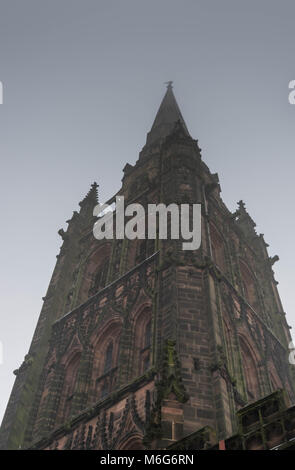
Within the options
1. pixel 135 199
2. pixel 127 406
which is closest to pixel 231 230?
pixel 135 199

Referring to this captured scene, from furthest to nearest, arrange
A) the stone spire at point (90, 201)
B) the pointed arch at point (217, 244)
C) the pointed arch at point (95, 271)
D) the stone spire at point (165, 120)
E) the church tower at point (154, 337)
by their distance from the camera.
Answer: the stone spire at point (165, 120), the stone spire at point (90, 201), the pointed arch at point (217, 244), the pointed arch at point (95, 271), the church tower at point (154, 337)

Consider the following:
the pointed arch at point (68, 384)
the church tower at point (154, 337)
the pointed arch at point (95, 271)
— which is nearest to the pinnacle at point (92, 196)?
the church tower at point (154, 337)

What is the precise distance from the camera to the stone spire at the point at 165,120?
124ft

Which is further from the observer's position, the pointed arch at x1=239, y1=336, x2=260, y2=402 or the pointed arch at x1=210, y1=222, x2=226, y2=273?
the pointed arch at x1=210, y1=222, x2=226, y2=273

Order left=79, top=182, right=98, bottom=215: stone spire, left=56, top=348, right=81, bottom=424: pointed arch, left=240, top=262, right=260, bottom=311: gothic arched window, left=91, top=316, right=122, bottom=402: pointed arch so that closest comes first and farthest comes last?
left=91, top=316, right=122, bottom=402: pointed arch < left=56, top=348, right=81, bottom=424: pointed arch < left=240, top=262, right=260, bottom=311: gothic arched window < left=79, top=182, right=98, bottom=215: stone spire

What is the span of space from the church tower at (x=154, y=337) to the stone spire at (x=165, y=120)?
6.97m

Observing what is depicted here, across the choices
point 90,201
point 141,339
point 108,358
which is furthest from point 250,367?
point 90,201

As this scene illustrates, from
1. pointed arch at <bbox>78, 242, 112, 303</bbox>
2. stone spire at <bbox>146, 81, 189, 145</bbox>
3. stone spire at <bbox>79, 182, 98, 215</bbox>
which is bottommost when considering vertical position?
pointed arch at <bbox>78, 242, 112, 303</bbox>

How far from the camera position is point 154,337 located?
1678 cm

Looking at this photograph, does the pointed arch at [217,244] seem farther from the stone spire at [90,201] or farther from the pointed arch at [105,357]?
the stone spire at [90,201]

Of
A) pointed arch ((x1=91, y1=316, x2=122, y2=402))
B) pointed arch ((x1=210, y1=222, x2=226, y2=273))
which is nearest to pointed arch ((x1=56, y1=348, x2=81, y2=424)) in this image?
pointed arch ((x1=91, y1=316, x2=122, y2=402))

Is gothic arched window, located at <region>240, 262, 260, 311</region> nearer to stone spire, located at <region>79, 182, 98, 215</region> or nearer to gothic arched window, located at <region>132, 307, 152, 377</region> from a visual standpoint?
gothic arched window, located at <region>132, 307, 152, 377</region>

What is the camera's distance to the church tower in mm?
14312

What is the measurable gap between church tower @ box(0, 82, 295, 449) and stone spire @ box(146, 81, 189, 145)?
6.97 m
